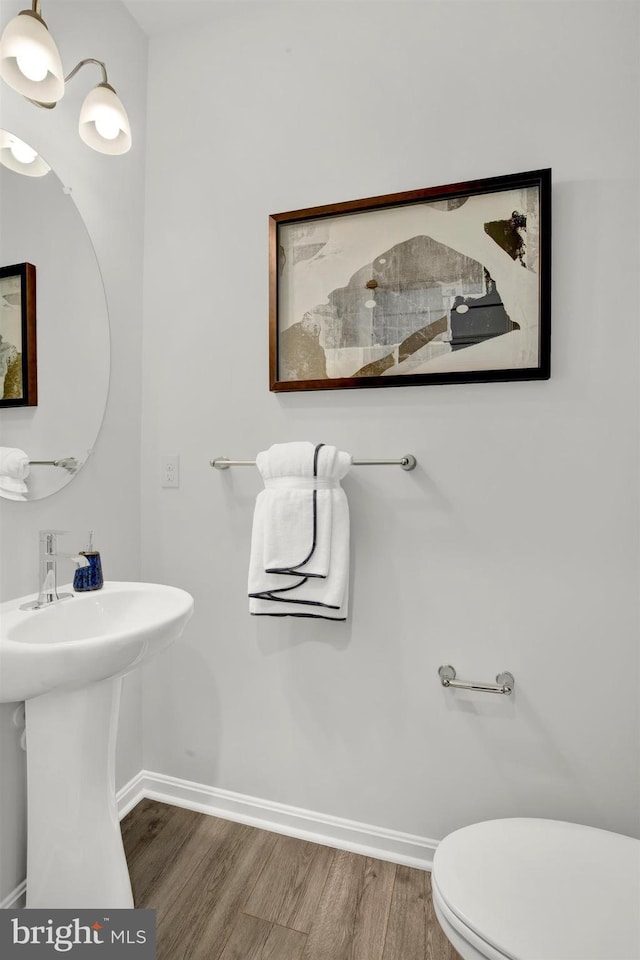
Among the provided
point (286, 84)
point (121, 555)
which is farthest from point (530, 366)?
point (121, 555)

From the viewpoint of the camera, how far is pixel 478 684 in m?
1.36

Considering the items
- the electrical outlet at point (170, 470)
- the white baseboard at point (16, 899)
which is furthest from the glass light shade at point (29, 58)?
the white baseboard at point (16, 899)

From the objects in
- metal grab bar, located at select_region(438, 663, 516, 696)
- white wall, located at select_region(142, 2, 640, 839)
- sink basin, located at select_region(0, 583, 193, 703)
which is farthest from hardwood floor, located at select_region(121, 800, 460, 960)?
sink basin, located at select_region(0, 583, 193, 703)

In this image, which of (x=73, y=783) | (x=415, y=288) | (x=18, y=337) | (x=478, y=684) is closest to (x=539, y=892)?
(x=478, y=684)

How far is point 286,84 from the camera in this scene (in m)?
1.54

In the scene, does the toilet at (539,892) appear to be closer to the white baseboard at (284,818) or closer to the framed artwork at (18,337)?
the white baseboard at (284,818)

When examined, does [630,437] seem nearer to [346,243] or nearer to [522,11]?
[346,243]

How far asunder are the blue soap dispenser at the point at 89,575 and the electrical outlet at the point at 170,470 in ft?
1.25

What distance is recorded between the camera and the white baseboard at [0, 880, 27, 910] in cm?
121

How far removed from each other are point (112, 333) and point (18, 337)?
38cm

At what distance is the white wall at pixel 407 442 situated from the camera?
4.16ft

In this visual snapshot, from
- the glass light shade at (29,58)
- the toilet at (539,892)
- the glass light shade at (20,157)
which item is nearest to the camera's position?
the toilet at (539,892)

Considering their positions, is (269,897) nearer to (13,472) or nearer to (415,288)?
(13,472)

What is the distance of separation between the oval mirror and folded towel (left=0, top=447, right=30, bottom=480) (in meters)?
0.01
